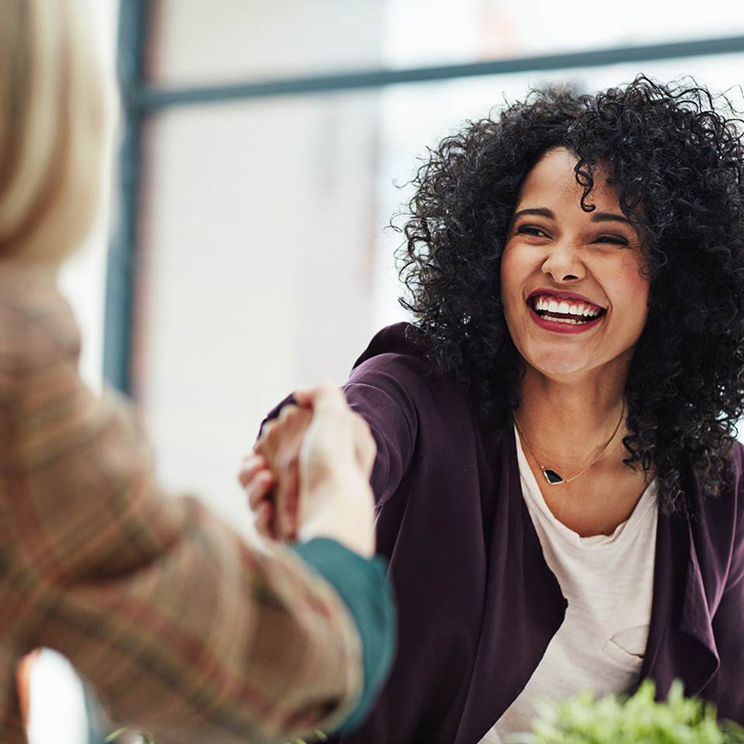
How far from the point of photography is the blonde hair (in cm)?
77

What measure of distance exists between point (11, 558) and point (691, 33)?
9.03 feet

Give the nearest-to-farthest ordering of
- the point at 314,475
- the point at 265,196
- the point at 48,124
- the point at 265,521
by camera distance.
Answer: the point at 48,124, the point at 314,475, the point at 265,521, the point at 265,196

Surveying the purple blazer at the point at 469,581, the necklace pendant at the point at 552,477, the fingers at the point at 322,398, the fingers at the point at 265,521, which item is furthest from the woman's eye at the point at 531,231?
the fingers at the point at 265,521

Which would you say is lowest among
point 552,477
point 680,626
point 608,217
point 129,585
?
point 680,626

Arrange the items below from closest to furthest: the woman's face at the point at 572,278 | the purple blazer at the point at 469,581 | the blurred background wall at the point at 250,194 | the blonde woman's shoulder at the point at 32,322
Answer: the blonde woman's shoulder at the point at 32,322 → the purple blazer at the point at 469,581 → the woman's face at the point at 572,278 → the blurred background wall at the point at 250,194

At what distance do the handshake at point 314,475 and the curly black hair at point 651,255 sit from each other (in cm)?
61

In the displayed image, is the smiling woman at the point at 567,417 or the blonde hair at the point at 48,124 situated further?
the smiling woman at the point at 567,417

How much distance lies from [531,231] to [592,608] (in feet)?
2.09

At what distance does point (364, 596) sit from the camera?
913 mm

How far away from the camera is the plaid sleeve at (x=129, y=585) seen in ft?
2.51

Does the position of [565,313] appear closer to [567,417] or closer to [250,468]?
[567,417]

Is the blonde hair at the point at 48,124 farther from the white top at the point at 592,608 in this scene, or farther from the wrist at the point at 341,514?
the white top at the point at 592,608

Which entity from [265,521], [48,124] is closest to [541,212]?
[265,521]

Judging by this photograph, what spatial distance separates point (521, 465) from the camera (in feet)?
5.83
